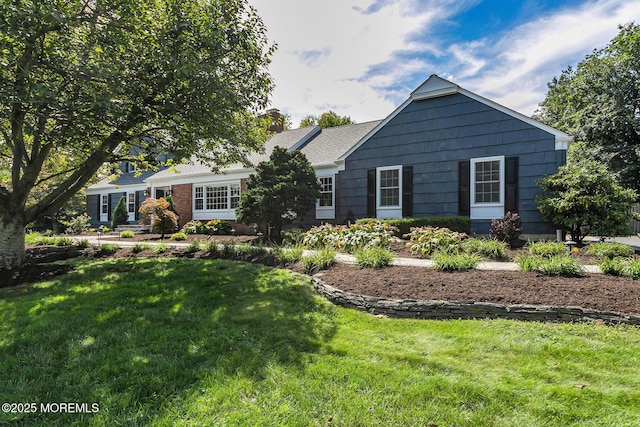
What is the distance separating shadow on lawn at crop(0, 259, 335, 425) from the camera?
2617 mm

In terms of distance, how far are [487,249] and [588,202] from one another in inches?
139

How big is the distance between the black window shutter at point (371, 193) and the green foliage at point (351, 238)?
2924 mm

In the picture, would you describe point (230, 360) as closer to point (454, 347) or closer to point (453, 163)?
point (454, 347)

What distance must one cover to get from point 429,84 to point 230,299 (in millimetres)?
9838

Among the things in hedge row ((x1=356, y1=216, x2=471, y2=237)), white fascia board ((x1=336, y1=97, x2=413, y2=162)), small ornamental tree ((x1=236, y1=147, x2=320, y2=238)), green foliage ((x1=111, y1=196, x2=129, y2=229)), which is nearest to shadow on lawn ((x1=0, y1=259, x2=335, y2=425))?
small ornamental tree ((x1=236, y1=147, x2=320, y2=238))

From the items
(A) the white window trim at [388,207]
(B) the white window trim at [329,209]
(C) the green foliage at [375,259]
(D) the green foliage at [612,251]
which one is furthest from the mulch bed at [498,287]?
(B) the white window trim at [329,209]

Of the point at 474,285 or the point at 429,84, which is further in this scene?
the point at 429,84

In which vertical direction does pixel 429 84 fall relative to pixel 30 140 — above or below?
above

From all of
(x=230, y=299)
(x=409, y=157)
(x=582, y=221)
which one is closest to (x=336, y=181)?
(x=409, y=157)

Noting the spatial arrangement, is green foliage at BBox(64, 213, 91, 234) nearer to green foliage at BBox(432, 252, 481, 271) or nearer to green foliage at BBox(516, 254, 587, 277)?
green foliage at BBox(432, 252, 481, 271)

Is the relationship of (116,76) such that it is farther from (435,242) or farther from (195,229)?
(195,229)

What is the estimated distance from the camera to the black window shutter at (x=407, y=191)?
11797 millimetres

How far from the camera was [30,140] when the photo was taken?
9.04 m

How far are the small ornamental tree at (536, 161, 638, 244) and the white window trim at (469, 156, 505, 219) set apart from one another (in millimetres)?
1303
